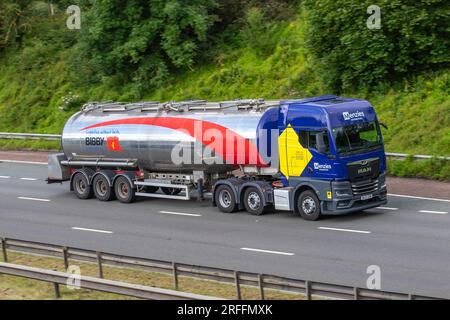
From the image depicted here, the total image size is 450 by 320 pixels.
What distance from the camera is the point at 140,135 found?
2758 cm

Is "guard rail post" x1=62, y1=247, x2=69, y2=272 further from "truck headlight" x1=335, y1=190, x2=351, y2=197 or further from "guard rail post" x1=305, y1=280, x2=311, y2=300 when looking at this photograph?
"truck headlight" x1=335, y1=190, x2=351, y2=197

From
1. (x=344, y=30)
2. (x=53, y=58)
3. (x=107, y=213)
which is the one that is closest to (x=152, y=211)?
(x=107, y=213)

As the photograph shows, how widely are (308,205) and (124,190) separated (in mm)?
7472

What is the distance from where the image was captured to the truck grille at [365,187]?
77.4ft

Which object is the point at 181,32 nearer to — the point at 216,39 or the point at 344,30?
the point at 216,39

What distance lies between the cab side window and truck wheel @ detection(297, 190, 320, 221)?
1.32m

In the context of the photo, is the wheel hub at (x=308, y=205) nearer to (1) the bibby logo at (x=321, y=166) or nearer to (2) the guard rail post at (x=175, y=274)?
(1) the bibby logo at (x=321, y=166)

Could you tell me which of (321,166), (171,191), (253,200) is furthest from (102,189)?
(321,166)

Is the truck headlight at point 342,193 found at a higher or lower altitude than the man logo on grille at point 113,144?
lower

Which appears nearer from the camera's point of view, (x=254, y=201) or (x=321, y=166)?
(x=321, y=166)

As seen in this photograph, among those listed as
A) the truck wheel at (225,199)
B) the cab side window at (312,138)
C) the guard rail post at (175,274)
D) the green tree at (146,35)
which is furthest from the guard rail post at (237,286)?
the green tree at (146,35)

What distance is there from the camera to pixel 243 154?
24.9 metres

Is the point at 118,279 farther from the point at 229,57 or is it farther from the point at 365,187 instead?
the point at 229,57

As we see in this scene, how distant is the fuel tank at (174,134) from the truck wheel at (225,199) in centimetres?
73
